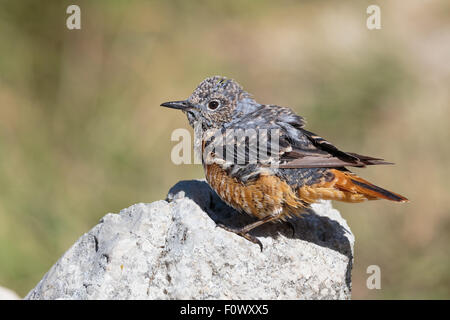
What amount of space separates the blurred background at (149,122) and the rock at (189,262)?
257 centimetres

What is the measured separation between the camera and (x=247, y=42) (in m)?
7.80

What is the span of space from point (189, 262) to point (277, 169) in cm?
96

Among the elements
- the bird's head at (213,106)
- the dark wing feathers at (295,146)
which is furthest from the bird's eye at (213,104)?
the dark wing feathers at (295,146)

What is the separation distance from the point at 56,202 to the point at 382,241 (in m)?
3.86

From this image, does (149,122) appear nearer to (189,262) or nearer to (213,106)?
(213,106)

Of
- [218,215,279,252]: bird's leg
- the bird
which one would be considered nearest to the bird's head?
the bird

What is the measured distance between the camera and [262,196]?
3623mm

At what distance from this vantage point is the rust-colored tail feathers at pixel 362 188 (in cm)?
332

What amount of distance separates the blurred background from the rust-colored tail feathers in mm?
2993

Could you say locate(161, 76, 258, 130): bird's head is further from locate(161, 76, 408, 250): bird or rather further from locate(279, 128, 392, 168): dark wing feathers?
locate(279, 128, 392, 168): dark wing feathers

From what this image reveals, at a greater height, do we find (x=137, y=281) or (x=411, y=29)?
(x=411, y=29)

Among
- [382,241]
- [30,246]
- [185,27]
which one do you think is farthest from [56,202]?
[382,241]
